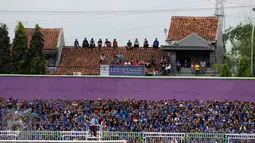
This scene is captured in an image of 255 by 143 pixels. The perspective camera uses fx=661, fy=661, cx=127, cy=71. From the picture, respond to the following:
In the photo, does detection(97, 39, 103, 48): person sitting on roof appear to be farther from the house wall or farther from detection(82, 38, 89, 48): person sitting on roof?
the house wall

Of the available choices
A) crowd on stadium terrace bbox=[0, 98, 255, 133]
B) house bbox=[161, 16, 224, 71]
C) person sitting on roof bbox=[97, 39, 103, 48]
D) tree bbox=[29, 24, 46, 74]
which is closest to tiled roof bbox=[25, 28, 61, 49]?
person sitting on roof bbox=[97, 39, 103, 48]

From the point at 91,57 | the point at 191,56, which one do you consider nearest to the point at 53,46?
the point at 91,57

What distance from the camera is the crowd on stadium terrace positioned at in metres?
34.0

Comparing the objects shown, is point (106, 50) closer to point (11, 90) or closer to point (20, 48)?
point (20, 48)

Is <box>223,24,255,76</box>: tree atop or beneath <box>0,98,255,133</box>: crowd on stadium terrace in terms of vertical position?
atop

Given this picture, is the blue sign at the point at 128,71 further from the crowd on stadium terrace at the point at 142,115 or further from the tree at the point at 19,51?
the tree at the point at 19,51

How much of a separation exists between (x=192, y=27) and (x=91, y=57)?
827cm

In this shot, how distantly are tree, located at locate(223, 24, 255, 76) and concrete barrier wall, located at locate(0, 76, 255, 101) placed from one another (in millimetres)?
22379

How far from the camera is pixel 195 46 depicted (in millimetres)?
48844

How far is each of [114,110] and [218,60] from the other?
1850 centimetres

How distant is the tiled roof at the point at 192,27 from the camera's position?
50.8 meters

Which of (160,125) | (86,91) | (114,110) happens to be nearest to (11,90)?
(86,91)

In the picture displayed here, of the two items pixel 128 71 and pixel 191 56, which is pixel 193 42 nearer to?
pixel 191 56

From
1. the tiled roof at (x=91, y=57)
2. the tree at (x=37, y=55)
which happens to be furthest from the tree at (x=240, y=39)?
the tree at (x=37, y=55)
